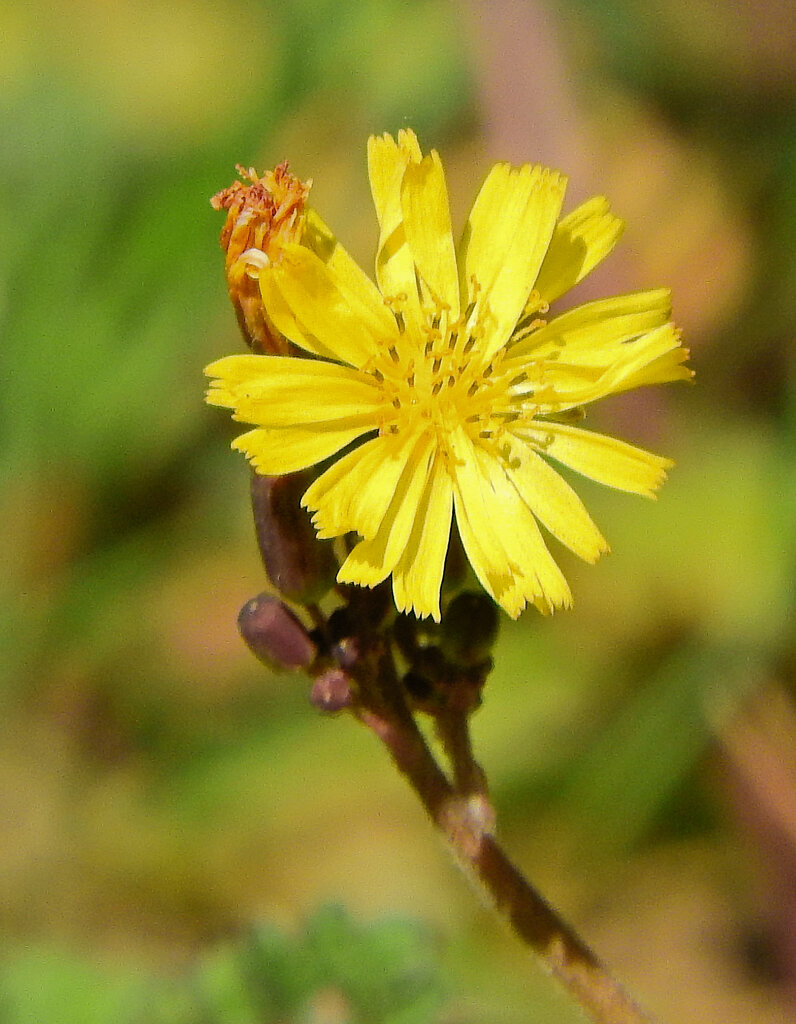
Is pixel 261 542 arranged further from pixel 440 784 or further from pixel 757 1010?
pixel 757 1010

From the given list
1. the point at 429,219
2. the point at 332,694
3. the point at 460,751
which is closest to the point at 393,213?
the point at 429,219

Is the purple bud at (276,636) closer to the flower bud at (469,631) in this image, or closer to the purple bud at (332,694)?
the purple bud at (332,694)

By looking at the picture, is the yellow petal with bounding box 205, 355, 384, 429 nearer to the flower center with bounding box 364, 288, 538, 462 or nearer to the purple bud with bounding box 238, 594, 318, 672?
the flower center with bounding box 364, 288, 538, 462

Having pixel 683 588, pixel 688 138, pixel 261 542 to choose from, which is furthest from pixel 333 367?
pixel 688 138

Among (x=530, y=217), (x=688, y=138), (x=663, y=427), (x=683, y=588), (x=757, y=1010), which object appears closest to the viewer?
(x=530, y=217)

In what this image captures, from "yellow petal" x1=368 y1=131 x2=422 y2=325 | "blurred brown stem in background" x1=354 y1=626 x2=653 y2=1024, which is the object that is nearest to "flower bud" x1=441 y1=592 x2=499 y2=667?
"blurred brown stem in background" x1=354 y1=626 x2=653 y2=1024

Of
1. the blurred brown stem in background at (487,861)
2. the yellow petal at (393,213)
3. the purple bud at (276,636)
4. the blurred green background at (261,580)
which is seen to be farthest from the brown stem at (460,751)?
the blurred green background at (261,580)
